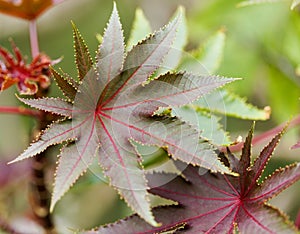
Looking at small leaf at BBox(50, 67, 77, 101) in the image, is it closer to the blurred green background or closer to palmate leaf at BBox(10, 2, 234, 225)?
palmate leaf at BBox(10, 2, 234, 225)

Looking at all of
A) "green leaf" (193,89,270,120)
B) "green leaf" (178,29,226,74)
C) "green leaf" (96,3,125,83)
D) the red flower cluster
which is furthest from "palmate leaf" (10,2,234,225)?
"green leaf" (178,29,226,74)

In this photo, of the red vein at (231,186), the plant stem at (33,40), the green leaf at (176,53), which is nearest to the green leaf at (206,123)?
the red vein at (231,186)

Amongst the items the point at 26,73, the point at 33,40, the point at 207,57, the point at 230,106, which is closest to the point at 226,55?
the point at 207,57

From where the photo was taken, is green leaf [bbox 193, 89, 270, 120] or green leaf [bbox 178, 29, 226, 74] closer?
green leaf [bbox 193, 89, 270, 120]

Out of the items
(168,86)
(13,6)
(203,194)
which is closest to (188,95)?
(168,86)

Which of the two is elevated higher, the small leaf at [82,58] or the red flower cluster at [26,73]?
the red flower cluster at [26,73]

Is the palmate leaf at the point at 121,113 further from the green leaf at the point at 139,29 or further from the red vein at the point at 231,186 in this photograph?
the green leaf at the point at 139,29

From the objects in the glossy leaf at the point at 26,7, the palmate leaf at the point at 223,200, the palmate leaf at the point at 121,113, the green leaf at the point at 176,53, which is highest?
the glossy leaf at the point at 26,7
